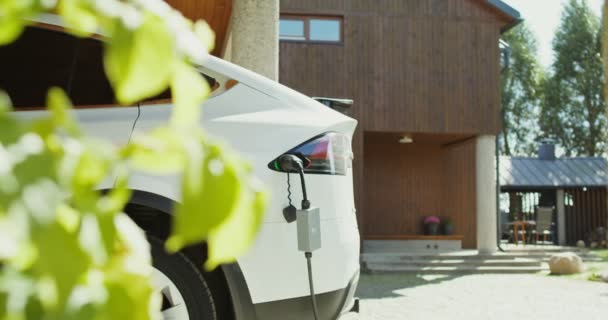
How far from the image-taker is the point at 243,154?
289 centimetres

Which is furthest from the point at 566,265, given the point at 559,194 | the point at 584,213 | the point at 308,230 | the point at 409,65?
the point at 584,213

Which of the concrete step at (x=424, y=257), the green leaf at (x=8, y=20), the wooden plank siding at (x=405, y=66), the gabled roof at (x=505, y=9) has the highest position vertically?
the gabled roof at (x=505, y=9)

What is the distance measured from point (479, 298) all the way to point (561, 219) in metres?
17.9

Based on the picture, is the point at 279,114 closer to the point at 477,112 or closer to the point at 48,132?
the point at 48,132

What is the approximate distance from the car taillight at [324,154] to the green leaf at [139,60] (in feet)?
8.10

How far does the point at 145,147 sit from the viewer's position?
500 millimetres

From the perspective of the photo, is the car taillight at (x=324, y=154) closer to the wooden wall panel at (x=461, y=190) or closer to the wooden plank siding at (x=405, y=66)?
the wooden plank siding at (x=405, y=66)

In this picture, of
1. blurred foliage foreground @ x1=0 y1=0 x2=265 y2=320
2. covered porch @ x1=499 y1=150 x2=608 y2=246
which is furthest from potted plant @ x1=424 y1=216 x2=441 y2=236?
blurred foliage foreground @ x1=0 y1=0 x2=265 y2=320

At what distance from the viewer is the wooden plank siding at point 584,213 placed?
82.3 feet

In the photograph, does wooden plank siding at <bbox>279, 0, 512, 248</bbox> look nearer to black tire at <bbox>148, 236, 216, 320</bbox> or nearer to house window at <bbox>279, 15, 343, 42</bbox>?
house window at <bbox>279, 15, 343, 42</bbox>

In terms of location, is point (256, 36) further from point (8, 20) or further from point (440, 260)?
point (440, 260)

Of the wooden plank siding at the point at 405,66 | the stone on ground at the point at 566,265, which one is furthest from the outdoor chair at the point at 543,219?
the stone on ground at the point at 566,265

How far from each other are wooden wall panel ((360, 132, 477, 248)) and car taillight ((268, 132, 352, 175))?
15200mm

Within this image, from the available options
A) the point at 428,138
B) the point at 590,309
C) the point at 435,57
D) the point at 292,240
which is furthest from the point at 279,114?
the point at 428,138
